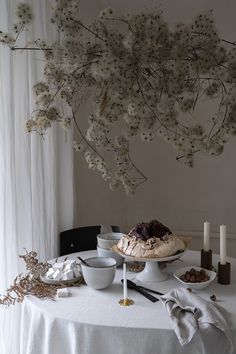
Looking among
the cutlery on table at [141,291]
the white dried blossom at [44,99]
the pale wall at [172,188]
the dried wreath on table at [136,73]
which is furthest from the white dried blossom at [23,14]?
the pale wall at [172,188]

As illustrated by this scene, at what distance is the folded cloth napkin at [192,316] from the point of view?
3.19ft

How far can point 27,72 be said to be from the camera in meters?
1.62

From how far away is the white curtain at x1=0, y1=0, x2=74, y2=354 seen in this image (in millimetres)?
1497

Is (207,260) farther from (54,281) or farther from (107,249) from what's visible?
(54,281)

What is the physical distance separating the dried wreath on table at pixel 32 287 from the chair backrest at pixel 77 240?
1.88 ft

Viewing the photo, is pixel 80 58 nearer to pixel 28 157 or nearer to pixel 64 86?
pixel 64 86

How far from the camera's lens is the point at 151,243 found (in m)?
1.29

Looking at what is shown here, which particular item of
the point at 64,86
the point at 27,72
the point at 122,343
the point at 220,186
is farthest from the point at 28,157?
the point at 220,186

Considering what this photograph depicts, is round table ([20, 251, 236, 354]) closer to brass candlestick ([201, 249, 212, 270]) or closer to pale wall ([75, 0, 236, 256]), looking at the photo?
brass candlestick ([201, 249, 212, 270])

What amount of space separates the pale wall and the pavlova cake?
1.09 meters

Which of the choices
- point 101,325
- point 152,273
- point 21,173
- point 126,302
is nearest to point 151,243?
point 152,273

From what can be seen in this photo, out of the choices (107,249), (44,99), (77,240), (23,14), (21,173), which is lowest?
(77,240)

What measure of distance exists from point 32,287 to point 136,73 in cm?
80

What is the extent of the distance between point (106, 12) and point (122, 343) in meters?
0.94
